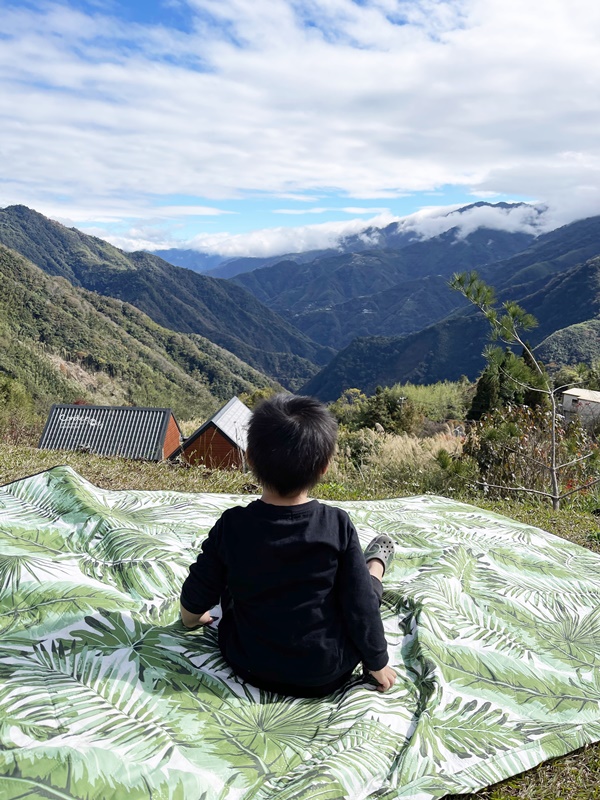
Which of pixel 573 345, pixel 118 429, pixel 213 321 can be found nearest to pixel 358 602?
pixel 118 429

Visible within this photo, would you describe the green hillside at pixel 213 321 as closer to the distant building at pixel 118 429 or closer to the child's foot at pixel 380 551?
the distant building at pixel 118 429

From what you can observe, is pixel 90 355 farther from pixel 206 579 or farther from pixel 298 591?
pixel 298 591

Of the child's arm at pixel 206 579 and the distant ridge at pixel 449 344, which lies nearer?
the child's arm at pixel 206 579

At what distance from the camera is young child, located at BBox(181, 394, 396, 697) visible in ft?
5.30

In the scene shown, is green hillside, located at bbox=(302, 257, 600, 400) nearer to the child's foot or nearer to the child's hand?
the child's foot

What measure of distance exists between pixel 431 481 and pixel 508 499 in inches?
32.4

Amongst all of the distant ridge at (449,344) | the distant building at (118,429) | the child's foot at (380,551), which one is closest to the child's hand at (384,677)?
the child's foot at (380,551)

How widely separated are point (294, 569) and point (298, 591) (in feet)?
0.22

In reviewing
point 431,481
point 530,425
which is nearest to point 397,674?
point 431,481

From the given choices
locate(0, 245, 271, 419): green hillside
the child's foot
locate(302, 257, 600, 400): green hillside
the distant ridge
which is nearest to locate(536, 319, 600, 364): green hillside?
the distant ridge

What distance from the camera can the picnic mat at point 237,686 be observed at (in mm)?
1411

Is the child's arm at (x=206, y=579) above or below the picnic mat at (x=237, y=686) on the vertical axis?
above

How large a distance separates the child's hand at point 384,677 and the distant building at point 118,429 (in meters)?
11.5

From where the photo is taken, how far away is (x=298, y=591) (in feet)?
5.39
